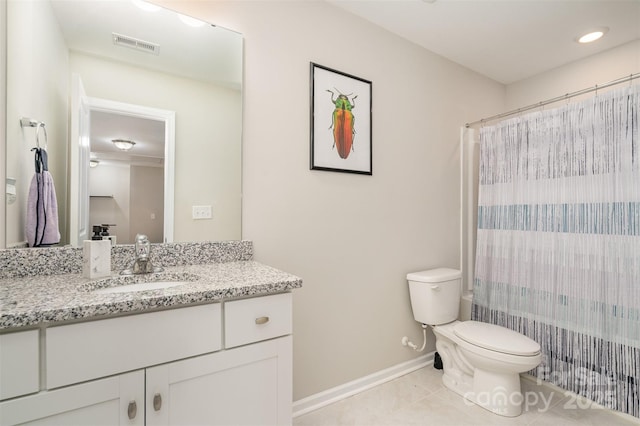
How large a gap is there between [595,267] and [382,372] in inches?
58.5

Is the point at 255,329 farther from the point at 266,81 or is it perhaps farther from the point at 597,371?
the point at 597,371

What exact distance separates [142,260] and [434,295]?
1786 millimetres

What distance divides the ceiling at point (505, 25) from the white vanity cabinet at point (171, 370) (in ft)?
6.28

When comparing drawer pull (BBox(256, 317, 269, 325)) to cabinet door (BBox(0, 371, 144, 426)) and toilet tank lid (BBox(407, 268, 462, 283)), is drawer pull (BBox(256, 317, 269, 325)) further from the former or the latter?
toilet tank lid (BBox(407, 268, 462, 283))

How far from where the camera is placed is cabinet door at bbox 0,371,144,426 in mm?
766

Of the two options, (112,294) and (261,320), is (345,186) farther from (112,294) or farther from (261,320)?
(112,294)

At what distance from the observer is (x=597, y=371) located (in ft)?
6.07

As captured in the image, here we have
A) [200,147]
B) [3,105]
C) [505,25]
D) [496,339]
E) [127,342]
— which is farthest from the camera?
[505,25]

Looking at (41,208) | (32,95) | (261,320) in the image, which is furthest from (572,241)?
(32,95)

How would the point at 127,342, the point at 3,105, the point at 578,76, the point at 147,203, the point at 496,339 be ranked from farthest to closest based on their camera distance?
the point at 578,76 < the point at 496,339 < the point at 147,203 < the point at 3,105 < the point at 127,342

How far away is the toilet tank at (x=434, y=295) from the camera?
6.96 feet

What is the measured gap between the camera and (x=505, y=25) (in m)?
2.09

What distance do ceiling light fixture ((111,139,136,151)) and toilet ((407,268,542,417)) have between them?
73.9 inches

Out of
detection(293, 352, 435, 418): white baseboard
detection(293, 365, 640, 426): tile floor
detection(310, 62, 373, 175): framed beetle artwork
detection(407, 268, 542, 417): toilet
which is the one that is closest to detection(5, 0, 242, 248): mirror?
detection(310, 62, 373, 175): framed beetle artwork
